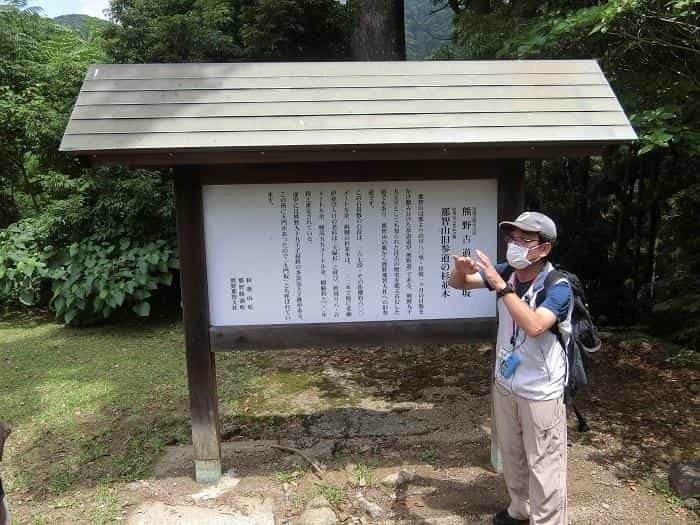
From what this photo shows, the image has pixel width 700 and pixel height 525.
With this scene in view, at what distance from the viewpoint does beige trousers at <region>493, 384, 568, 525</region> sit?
2.90 meters

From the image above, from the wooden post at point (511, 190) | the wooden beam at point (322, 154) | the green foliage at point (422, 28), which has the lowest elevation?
the wooden post at point (511, 190)

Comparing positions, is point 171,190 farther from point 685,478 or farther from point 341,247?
point 685,478

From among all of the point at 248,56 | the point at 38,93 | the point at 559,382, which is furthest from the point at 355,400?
the point at 38,93

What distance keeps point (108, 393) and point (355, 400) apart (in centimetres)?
252

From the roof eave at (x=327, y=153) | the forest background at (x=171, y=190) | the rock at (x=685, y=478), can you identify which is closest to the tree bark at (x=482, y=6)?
the forest background at (x=171, y=190)

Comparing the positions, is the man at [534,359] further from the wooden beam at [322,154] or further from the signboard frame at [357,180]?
the signboard frame at [357,180]

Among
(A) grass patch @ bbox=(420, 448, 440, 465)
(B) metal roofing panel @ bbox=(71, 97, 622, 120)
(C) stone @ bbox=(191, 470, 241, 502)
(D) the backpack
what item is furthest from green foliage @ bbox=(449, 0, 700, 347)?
(C) stone @ bbox=(191, 470, 241, 502)

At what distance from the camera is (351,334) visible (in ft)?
12.4

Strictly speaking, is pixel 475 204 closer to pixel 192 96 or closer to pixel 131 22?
pixel 192 96

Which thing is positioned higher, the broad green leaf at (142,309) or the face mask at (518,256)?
the face mask at (518,256)

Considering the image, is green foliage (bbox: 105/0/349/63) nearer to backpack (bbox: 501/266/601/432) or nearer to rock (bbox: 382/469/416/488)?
rock (bbox: 382/469/416/488)

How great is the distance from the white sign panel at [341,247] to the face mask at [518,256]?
90 centimetres

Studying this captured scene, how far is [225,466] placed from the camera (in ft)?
13.7

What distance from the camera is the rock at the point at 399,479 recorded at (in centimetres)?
387
